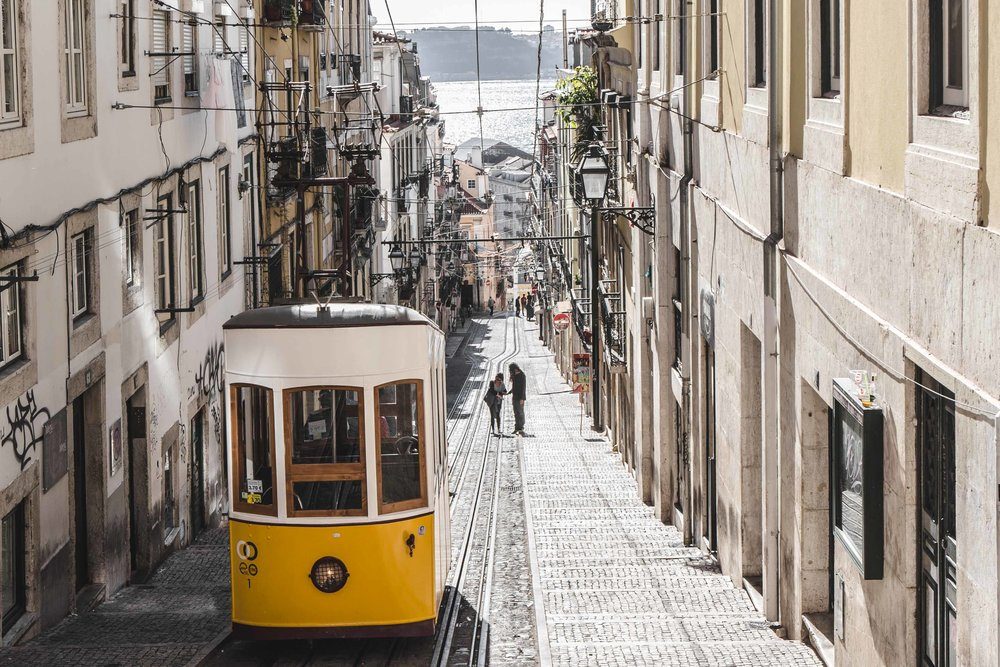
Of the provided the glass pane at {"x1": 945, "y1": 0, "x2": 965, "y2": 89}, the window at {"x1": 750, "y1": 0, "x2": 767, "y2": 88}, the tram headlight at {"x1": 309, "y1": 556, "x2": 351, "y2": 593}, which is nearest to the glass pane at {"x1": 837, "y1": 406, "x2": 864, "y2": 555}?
the glass pane at {"x1": 945, "y1": 0, "x2": 965, "y2": 89}

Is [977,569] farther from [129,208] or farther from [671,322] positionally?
[671,322]

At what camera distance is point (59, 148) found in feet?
37.6

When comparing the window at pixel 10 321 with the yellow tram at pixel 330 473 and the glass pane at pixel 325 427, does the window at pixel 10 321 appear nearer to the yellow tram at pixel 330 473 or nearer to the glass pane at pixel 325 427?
the yellow tram at pixel 330 473

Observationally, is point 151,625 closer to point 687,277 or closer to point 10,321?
point 10,321

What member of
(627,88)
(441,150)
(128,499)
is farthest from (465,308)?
(128,499)

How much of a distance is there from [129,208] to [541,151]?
5449 centimetres

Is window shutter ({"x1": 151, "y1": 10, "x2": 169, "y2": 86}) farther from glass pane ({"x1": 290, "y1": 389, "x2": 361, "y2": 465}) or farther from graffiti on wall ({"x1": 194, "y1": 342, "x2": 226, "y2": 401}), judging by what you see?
glass pane ({"x1": 290, "y1": 389, "x2": 361, "y2": 465})

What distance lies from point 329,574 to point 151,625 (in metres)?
2.43

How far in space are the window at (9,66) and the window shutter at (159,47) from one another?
4.77 meters

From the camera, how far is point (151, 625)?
11453 millimetres

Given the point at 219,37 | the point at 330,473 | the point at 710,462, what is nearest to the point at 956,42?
the point at 330,473

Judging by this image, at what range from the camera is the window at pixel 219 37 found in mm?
18922

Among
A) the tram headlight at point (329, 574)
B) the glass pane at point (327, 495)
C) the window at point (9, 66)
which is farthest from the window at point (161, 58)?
the tram headlight at point (329, 574)

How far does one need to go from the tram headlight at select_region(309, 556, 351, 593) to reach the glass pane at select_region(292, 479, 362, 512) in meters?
0.36
